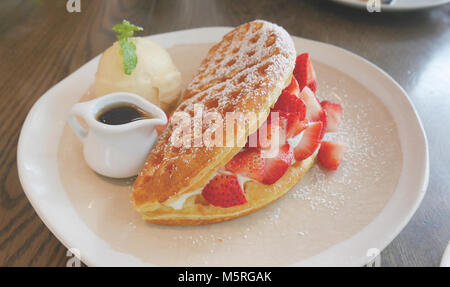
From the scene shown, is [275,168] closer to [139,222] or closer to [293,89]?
[293,89]

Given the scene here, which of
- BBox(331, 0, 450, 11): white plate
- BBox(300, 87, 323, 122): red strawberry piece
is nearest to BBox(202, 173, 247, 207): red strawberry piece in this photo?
BBox(300, 87, 323, 122): red strawberry piece

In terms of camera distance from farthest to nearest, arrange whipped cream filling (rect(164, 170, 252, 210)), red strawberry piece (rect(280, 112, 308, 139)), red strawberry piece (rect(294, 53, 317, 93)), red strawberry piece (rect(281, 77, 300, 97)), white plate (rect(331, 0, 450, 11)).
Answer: white plate (rect(331, 0, 450, 11)) → red strawberry piece (rect(294, 53, 317, 93)) → red strawberry piece (rect(281, 77, 300, 97)) → red strawberry piece (rect(280, 112, 308, 139)) → whipped cream filling (rect(164, 170, 252, 210))

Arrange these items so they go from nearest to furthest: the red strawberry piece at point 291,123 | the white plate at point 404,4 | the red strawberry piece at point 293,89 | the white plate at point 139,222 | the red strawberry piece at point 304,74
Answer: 1. the white plate at point 139,222
2. the red strawberry piece at point 291,123
3. the red strawberry piece at point 293,89
4. the red strawberry piece at point 304,74
5. the white plate at point 404,4

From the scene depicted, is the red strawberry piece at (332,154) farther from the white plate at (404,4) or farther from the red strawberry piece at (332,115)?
the white plate at (404,4)

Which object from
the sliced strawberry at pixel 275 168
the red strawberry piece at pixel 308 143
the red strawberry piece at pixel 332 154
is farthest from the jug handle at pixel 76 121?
the red strawberry piece at pixel 332 154

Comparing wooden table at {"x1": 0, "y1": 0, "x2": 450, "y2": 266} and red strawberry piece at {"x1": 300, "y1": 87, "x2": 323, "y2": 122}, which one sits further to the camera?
red strawberry piece at {"x1": 300, "y1": 87, "x2": 323, "y2": 122}

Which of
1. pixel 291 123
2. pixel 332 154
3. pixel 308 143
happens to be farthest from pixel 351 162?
pixel 291 123

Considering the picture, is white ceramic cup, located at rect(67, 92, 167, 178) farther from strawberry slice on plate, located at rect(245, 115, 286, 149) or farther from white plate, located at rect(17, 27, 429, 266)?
strawberry slice on plate, located at rect(245, 115, 286, 149)
